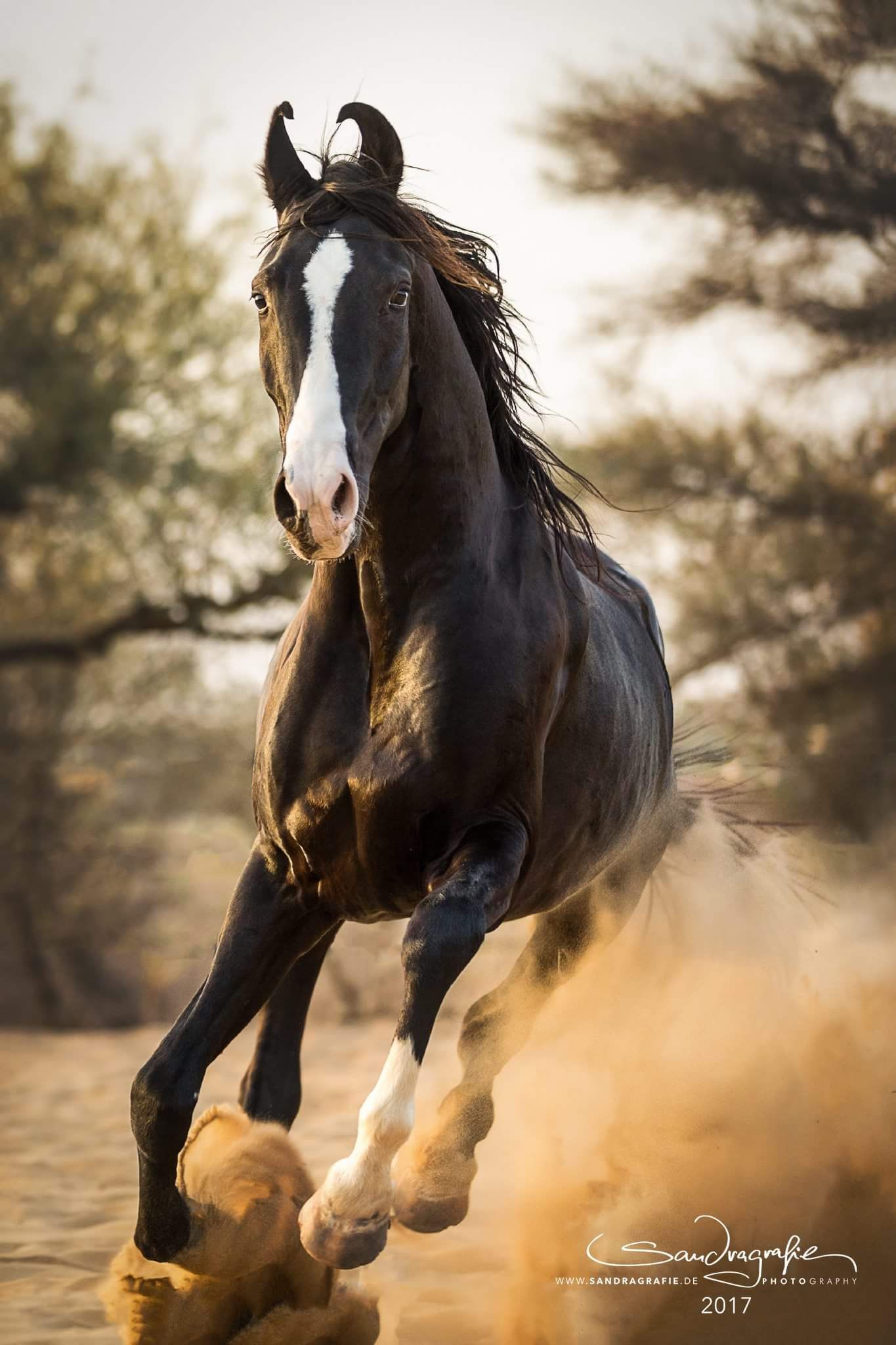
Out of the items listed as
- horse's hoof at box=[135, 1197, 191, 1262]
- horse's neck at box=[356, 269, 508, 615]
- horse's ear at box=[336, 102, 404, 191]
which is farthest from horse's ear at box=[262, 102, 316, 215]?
horse's hoof at box=[135, 1197, 191, 1262]

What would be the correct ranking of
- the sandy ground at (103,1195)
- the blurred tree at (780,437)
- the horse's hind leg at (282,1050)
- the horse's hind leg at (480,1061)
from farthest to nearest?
the blurred tree at (780,437), the sandy ground at (103,1195), the horse's hind leg at (282,1050), the horse's hind leg at (480,1061)

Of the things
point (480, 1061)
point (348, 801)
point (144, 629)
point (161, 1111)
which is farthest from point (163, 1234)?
point (144, 629)

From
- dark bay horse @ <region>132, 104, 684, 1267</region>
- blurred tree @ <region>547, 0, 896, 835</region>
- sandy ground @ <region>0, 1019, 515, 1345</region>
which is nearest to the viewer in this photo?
dark bay horse @ <region>132, 104, 684, 1267</region>

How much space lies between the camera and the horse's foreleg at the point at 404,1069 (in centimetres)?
290

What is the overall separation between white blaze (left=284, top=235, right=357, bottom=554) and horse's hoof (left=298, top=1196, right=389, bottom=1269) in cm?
134

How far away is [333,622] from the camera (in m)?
3.59

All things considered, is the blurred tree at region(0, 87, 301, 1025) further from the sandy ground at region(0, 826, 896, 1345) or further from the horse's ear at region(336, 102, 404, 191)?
the horse's ear at region(336, 102, 404, 191)

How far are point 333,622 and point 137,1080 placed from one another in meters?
1.20

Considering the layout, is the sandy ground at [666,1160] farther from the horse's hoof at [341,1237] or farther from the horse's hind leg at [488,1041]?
the horse's hoof at [341,1237]

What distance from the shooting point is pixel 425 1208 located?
357cm

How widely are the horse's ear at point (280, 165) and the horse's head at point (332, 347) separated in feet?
0.14

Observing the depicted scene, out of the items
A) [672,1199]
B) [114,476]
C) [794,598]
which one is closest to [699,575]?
[794,598]

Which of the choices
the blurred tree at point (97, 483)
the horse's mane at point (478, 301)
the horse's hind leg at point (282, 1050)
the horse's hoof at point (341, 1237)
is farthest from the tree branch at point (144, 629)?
the horse's hoof at point (341, 1237)

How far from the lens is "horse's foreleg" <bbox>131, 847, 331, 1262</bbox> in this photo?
340 cm
